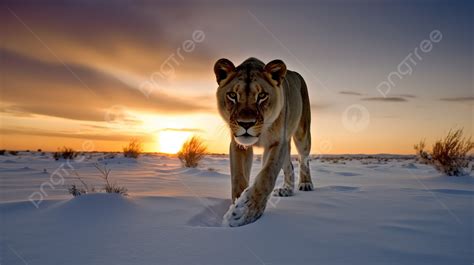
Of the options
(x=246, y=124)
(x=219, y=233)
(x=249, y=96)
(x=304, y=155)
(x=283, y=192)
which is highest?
(x=249, y=96)

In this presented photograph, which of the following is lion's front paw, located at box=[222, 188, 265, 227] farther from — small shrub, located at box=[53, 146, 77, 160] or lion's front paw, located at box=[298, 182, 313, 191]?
small shrub, located at box=[53, 146, 77, 160]

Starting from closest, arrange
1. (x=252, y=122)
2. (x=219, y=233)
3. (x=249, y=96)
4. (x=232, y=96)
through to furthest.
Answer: (x=219, y=233) < (x=252, y=122) < (x=249, y=96) < (x=232, y=96)

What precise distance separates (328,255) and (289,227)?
0.60m

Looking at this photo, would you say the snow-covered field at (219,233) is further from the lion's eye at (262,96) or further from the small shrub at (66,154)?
the small shrub at (66,154)

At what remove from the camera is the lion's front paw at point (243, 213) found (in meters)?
2.83

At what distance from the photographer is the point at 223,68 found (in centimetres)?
365

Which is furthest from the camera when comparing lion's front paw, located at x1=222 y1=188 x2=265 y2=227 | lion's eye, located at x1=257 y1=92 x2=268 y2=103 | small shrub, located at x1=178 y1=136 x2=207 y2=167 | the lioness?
small shrub, located at x1=178 y1=136 x2=207 y2=167

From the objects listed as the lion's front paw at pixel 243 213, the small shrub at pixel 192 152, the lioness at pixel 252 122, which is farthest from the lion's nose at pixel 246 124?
the small shrub at pixel 192 152

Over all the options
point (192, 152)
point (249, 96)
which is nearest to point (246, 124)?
point (249, 96)

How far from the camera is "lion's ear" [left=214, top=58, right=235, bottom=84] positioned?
3613 millimetres

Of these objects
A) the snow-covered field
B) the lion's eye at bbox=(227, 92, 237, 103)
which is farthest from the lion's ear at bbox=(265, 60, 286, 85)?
the snow-covered field

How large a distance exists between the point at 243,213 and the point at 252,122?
864mm

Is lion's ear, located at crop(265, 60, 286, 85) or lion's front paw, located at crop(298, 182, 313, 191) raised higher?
lion's ear, located at crop(265, 60, 286, 85)

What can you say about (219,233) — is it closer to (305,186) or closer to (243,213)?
(243,213)
